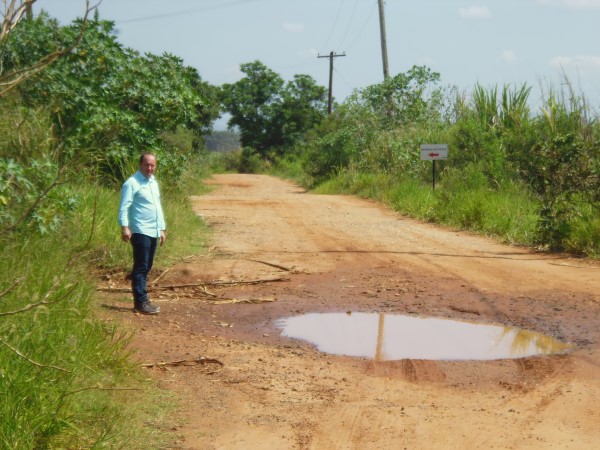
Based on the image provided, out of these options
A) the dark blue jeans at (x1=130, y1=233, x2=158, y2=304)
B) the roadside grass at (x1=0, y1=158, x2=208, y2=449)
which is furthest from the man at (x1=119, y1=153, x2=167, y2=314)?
the roadside grass at (x1=0, y1=158, x2=208, y2=449)

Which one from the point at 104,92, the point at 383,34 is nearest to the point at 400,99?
the point at 383,34

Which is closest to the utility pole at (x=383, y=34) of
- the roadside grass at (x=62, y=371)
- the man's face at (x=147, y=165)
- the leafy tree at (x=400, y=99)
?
the leafy tree at (x=400, y=99)

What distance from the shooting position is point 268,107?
6494cm

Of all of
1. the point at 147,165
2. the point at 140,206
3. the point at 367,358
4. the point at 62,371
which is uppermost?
the point at 147,165

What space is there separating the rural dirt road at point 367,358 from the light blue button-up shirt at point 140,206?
3.06 feet

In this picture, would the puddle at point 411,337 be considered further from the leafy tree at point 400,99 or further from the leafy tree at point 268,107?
the leafy tree at point 268,107

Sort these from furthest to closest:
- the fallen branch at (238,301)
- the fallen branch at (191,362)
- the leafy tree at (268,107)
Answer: the leafy tree at (268,107) < the fallen branch at (238,301) < the fallen branch at (191,362)

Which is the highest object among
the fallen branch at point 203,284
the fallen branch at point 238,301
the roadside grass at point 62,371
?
the roadside grass at point 62,371

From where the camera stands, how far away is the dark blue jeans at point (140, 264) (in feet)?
30.3

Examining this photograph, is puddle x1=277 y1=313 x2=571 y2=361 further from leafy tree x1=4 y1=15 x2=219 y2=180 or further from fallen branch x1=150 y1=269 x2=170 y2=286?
leafy tree x1=4 y1=15 x2=219 y2=180

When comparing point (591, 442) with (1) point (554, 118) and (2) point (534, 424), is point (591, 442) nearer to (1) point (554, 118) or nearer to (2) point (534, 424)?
(2) point (534, 424)

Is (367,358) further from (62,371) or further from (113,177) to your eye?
(113,177)

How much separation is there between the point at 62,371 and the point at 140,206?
4.17 metres

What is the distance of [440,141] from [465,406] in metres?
19.5
